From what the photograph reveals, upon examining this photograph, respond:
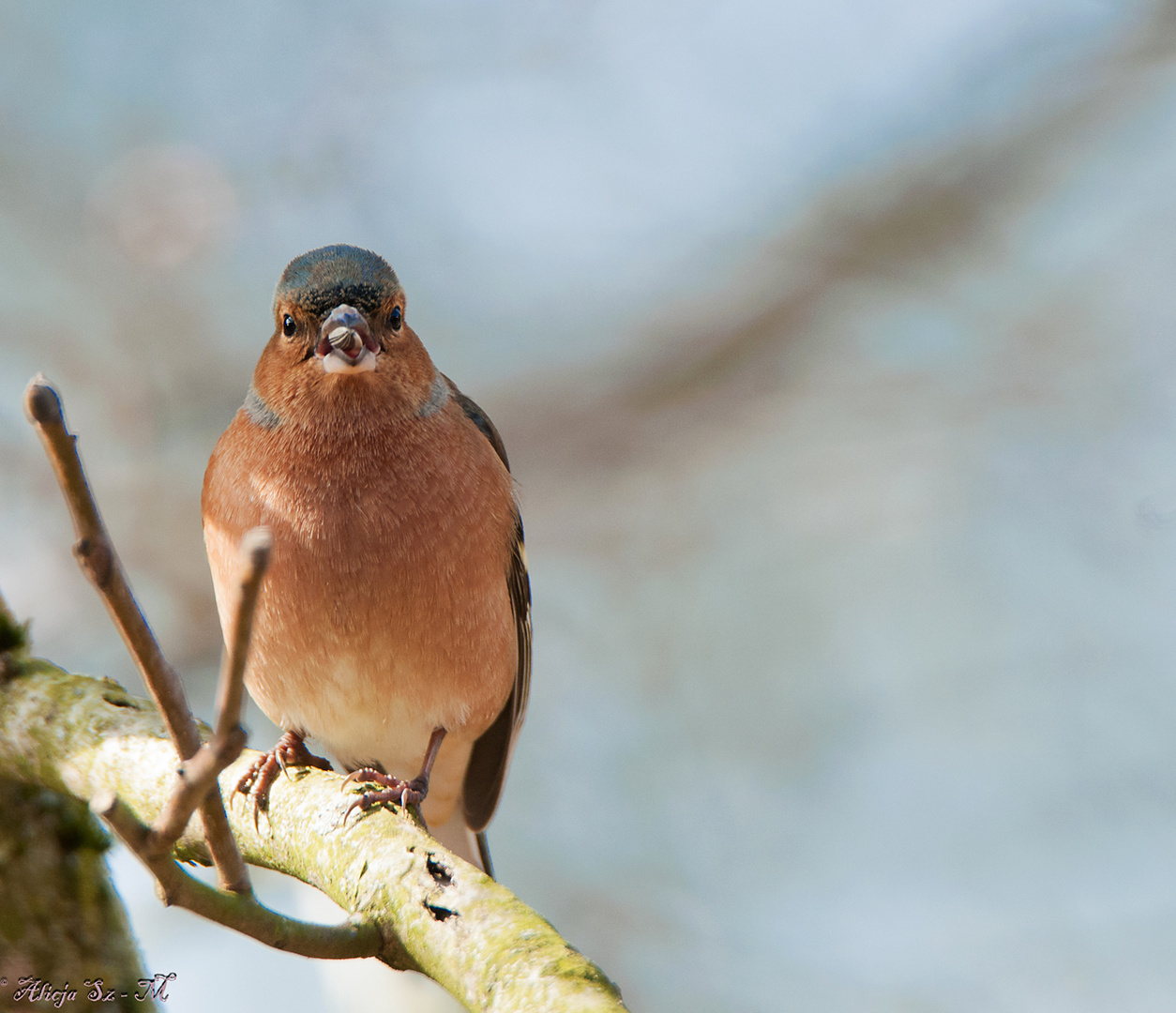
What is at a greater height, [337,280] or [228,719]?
[337,280]

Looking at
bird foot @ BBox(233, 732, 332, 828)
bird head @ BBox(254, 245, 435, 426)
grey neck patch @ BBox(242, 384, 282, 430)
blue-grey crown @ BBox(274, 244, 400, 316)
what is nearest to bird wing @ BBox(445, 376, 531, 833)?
bird head @ BBox(254, 245, 435, 426)

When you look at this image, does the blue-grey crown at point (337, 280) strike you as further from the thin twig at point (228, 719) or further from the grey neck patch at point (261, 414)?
the thin twig at point (228, 719)

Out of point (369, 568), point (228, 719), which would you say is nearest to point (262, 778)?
point (369, 568)

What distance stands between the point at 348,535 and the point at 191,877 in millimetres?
2191

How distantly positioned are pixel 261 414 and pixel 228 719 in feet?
11.0

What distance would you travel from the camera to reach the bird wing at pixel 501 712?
5633mm

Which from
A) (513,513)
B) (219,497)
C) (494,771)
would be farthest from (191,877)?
(494,771)

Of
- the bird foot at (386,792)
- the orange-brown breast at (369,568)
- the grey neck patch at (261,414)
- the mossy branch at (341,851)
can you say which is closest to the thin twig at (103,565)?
the mossy branch at (341,851)

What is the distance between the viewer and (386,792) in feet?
13.0

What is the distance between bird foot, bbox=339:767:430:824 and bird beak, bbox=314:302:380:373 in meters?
1.72

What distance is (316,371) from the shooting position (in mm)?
4852

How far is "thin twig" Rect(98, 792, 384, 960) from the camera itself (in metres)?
2.11

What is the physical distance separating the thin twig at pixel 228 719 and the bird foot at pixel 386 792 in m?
1.48

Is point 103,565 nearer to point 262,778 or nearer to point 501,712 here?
point 262,778
